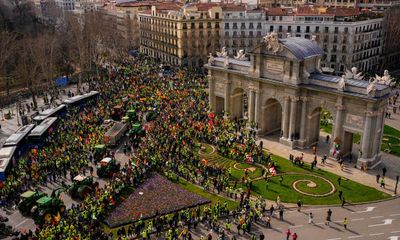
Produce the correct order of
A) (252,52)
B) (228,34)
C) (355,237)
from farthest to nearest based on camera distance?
(228,34)
(252,52)
(355,237)

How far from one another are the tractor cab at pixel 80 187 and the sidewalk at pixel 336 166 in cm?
2701

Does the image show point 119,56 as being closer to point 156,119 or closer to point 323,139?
point 156,119

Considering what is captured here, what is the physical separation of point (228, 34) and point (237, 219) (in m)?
82.5

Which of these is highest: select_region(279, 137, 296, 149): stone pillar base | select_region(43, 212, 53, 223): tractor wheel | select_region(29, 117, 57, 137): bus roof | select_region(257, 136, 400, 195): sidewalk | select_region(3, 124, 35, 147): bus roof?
select_region(29, 117, 57, 137): bus roof

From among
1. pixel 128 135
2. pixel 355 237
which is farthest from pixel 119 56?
pixel 355 237

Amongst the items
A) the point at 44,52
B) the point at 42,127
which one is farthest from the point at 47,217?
the point at 44,52

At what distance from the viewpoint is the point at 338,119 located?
54.9 meters

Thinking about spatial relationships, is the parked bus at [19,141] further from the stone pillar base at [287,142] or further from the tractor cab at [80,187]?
the stone pillar base at [287,142]

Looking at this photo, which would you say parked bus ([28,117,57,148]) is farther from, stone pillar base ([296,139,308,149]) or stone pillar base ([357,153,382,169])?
stone pillar base ([357,153,382,169])

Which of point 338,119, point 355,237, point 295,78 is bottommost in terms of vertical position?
point 355,237

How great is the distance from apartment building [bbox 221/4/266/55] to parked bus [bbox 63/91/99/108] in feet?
156

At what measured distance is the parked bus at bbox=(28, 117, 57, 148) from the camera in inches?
2292

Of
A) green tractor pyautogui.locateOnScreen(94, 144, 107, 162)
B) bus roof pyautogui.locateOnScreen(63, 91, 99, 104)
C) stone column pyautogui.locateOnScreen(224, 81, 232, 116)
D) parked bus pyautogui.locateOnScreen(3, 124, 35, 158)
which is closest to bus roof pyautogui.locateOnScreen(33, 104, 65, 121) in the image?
bus roof pyautogui.locateOnScreen(63, 91, 99, 104)

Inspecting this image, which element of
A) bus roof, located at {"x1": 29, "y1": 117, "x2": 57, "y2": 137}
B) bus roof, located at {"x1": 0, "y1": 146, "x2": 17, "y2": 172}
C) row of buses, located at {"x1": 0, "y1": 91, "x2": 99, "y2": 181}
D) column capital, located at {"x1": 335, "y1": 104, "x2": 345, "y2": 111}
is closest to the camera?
bus roof, located at {"x1": 0, "y1": 146, "x2": 17, "y2": 172}
